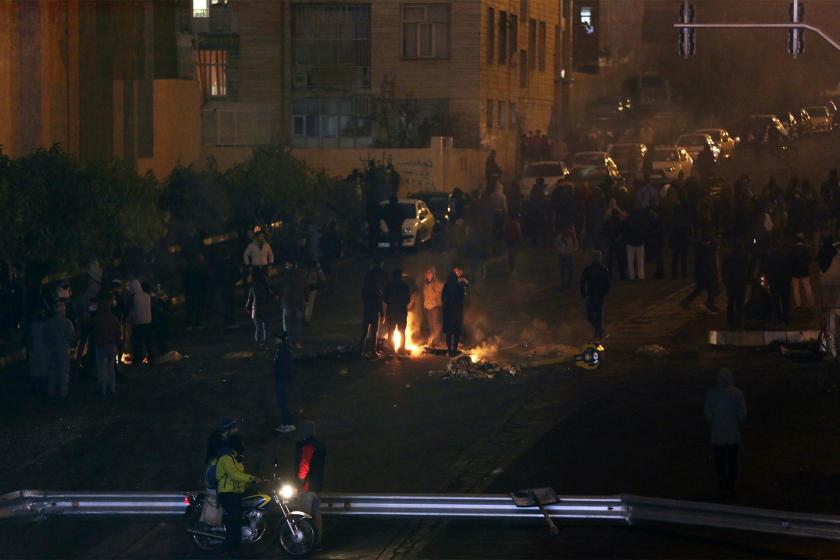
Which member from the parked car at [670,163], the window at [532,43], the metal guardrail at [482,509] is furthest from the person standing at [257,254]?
the window at [532,43]

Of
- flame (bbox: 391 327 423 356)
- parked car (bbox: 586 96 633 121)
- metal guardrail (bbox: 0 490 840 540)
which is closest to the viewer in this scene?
metal guardrail (bbox: 0 490 840 540)

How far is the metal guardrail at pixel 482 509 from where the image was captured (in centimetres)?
1262

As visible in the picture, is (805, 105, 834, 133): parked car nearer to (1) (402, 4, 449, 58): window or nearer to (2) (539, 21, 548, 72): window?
(2) (539, 21, 548, 72): window

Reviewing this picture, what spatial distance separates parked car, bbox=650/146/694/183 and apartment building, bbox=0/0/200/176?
14.8 m

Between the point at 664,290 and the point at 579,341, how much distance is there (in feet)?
17.8

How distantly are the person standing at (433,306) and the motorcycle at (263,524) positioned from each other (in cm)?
1022

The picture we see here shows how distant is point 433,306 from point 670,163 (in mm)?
25578

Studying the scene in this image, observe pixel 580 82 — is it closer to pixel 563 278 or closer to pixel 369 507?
pixel 563 278

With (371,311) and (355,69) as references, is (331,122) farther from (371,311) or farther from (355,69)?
(371,311)

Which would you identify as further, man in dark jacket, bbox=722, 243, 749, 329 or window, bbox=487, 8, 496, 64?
window, bbox=487, 8, 496, 64

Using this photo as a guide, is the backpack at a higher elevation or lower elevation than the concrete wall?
lower

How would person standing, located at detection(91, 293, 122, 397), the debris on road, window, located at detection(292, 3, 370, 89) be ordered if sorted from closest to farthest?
person standing, located at detection(91, 293, 122, 397) < the debris on road < window, located at detection(292, 3, 370, 89)

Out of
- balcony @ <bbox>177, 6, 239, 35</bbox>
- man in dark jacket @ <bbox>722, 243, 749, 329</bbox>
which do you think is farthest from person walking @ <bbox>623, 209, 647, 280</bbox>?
balcony @ <bbox>177, 6, 239, 35</bbox>

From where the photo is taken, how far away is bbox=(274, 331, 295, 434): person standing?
17594 mm
